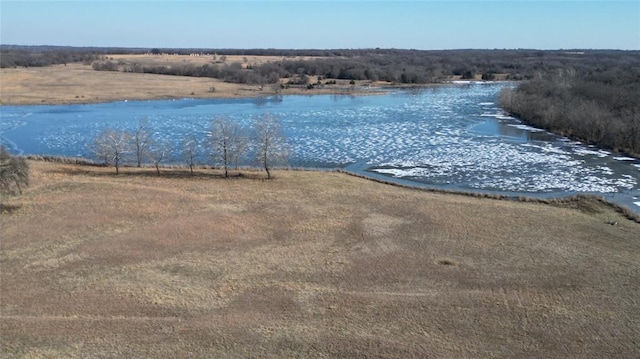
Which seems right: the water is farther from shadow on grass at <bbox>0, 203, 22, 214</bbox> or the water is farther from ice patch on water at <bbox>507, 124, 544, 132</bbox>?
shadow on grass at <bbox>0, 203, 22, 214</bbox>

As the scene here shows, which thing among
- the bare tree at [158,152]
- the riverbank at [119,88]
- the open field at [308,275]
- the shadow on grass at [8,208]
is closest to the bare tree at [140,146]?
the bare tree at [158,152]

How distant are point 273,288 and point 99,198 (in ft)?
47.6

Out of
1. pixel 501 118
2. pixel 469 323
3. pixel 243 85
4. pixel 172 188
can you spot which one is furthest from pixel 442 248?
pixel 243 85

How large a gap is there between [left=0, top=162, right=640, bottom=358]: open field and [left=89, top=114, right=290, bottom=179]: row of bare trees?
16.1ft

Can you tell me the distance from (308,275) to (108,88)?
71629 millimetres

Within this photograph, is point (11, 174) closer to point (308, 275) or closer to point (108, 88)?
point (308, 275)

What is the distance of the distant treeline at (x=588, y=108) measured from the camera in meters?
45.8

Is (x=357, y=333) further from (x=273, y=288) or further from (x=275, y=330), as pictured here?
(x=273, y=288)

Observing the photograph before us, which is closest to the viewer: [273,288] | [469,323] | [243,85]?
[469,323]

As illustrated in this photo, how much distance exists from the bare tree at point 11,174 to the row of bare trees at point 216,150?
27.2 feet

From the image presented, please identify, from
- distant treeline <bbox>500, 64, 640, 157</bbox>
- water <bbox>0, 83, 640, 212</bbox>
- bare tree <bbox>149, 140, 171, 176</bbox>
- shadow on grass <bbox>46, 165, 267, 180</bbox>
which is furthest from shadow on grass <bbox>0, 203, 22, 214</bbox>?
distant treeline <bbox>500, 64, 640, 157</bbox>

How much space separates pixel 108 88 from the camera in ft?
276

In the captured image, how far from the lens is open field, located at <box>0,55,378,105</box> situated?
74.5 metres

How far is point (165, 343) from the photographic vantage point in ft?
53.9
